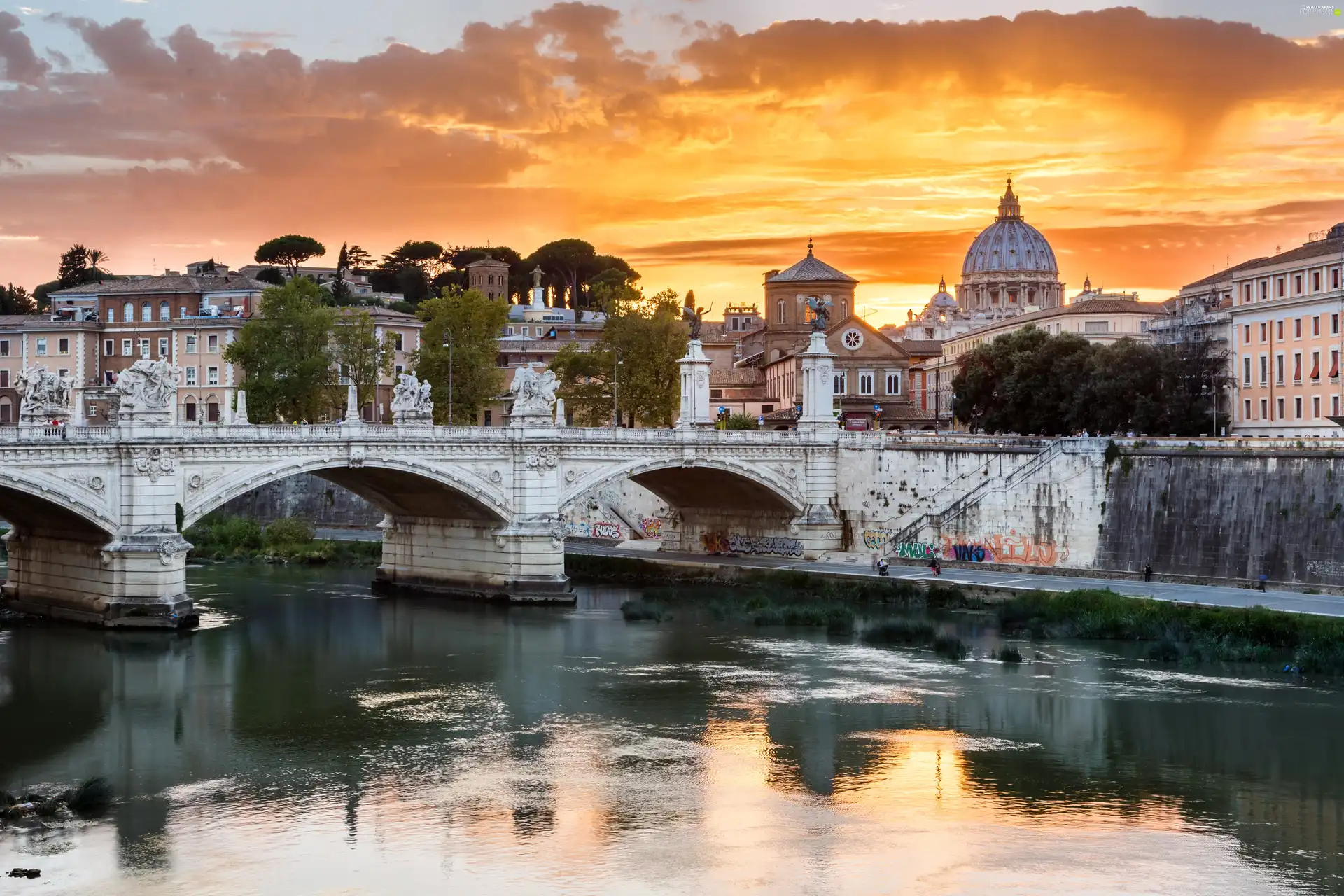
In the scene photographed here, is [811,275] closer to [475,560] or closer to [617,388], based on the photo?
[617,388]

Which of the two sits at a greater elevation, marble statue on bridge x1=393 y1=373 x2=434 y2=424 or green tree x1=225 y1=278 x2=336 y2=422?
green tree x1=225 y1=278 x2=336 y2=422

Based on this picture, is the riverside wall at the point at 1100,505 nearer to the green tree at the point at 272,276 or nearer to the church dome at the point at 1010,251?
the green tree at the point at 272,276

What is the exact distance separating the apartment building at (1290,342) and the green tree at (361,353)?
2869cm

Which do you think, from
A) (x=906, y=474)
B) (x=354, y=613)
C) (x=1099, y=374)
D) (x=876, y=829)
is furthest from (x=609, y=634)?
(x=1099, y=374)

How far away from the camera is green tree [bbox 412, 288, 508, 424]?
58969mm

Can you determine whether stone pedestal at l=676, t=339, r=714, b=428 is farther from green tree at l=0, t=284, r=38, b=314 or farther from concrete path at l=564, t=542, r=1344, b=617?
green tree at l=0, t=284, r=38, b=314

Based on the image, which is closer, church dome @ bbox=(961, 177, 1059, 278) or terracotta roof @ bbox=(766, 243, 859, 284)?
terracotta roof @ bbox=(766, 243, 859, 284)

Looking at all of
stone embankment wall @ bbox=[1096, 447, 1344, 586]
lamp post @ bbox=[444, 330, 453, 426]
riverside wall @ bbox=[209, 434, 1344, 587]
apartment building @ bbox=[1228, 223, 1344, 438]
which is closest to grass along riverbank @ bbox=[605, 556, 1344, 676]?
stone embankment wall @ bbox=[1096, 447, 1344, 586]

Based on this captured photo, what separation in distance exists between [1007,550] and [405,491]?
1509 centimetres

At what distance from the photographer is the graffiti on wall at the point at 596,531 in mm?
53438

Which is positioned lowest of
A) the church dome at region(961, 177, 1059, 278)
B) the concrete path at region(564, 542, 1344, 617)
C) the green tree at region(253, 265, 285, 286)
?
the concrete path at region(564, 542, 1344, 617)

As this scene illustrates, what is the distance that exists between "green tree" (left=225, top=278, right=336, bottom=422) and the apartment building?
29.6 m

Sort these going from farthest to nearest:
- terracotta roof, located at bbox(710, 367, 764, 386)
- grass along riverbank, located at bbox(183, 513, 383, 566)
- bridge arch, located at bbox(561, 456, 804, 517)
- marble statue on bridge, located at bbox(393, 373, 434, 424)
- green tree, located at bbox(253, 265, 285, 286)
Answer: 1. green tree, located at bbox(253, 265, 285, 286)
2. terracotta roof, located at bbox(710, 367, 764, 386)
3. grass along riverbank, located at bbox(183, 513, 383, 566)
4. bridge arch, located at bbox(561, 456, 804, 517)
5. marble statue on bridge, located at bbox(393, 373, 434, 424)

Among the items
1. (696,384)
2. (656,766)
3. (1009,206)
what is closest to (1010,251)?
(1009,206)
